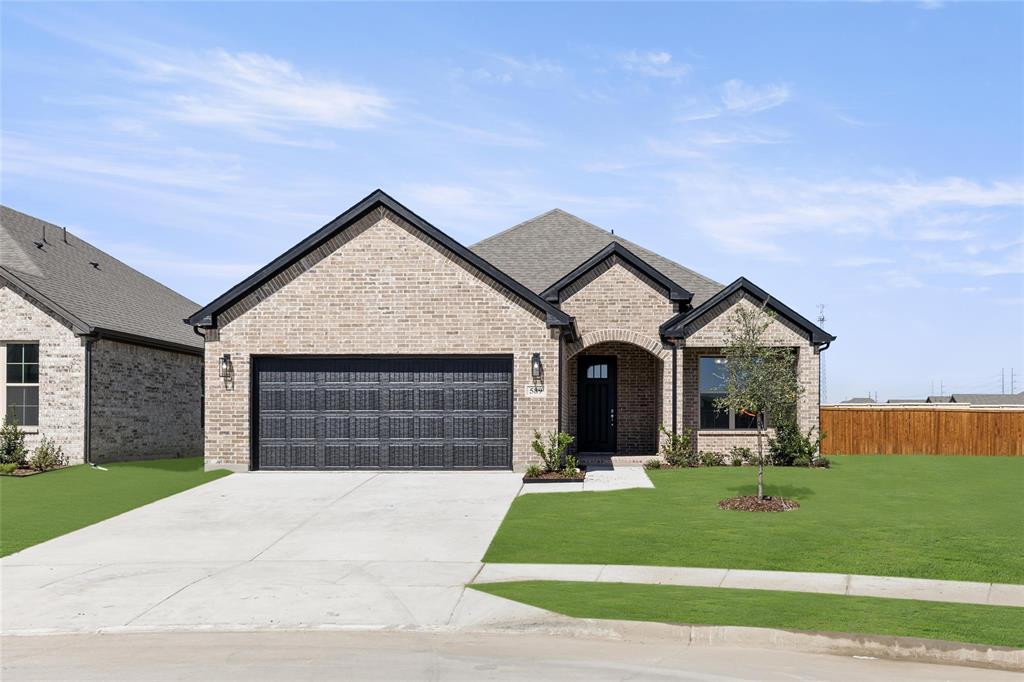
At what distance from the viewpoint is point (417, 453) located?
22.6 meters

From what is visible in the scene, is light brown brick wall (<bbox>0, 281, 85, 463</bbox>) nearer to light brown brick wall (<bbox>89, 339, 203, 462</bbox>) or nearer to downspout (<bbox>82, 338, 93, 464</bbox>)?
downspout (<bbox>82, 338, 93, 464</bbox>)

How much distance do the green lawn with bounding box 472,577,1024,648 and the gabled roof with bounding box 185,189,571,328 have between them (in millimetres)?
12034

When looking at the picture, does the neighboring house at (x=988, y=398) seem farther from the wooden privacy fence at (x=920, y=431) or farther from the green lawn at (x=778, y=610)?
the green lawn at (x=778, y=610)

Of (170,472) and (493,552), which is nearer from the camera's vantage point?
(493,552)

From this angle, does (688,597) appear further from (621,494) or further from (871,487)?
(871,487)

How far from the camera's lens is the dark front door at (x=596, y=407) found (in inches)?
1109

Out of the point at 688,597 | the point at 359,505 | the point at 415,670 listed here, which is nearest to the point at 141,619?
the point at 415,670

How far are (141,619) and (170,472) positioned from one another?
45.3 ft

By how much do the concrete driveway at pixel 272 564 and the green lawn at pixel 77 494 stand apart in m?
0.56

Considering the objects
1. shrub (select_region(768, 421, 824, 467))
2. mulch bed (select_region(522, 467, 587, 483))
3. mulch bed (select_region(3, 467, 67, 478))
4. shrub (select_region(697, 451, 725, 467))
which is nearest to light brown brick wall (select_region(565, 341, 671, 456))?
shrub (select_region(697, 451, 725, 467))

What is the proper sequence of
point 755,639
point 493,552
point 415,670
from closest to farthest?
point 415,670 < point 755,639 < point 493,552

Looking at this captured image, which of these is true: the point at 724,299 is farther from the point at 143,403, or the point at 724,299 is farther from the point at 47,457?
the point at 47,457

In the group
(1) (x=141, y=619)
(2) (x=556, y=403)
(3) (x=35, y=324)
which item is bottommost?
(1) (x=141, y=619)

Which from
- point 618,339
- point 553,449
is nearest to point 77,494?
point 553,449
